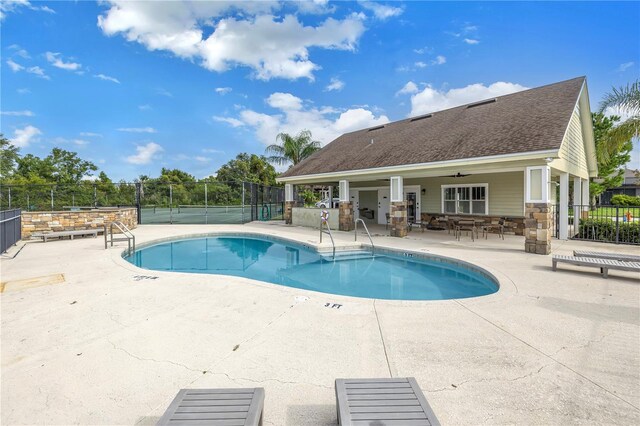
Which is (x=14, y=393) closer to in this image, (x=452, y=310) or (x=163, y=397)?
(x=163, y=397)

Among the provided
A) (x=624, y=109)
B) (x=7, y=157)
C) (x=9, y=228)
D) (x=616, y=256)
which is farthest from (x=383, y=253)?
(x=7, y=157)

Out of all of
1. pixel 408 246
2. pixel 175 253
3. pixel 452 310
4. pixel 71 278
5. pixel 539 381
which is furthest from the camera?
pixel 175 253

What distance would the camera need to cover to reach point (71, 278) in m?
6.10

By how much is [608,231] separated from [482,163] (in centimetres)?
610

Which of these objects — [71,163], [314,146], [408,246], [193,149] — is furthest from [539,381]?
[71,163]

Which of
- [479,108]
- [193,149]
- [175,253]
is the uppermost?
[193,149]

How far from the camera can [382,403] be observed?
1.96m

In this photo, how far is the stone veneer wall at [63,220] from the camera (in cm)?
1161

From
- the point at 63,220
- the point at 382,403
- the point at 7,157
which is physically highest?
the point at 7,157

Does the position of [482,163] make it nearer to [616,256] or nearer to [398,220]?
[398,220]

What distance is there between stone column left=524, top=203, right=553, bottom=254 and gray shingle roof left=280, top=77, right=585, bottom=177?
72.1 inches

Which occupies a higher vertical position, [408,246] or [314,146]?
[314,146]

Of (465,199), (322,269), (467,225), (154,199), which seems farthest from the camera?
(154,199)

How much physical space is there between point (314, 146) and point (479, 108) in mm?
14772
